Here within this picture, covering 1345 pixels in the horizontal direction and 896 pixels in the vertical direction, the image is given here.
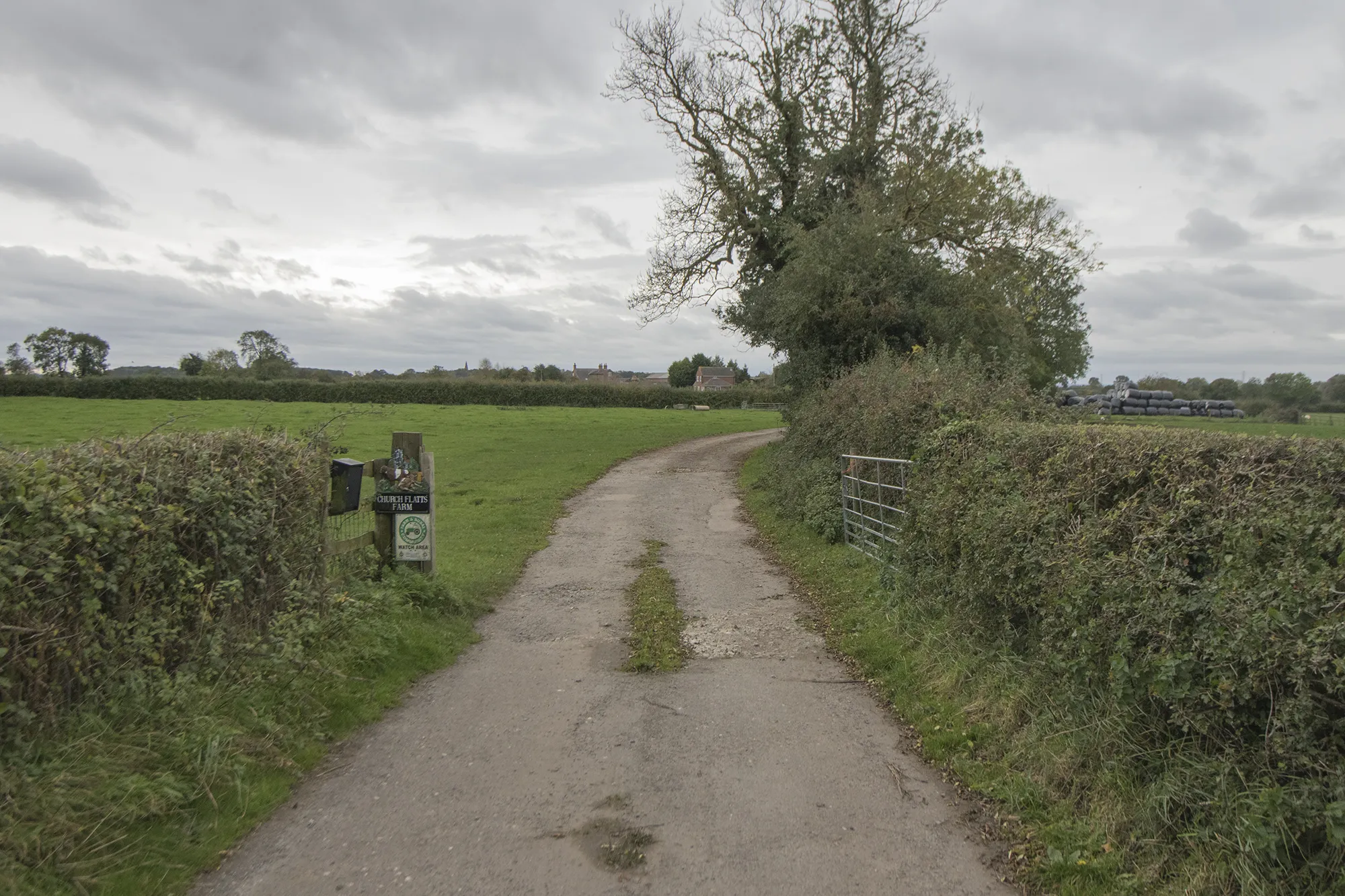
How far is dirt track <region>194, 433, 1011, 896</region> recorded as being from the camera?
390 centimetres

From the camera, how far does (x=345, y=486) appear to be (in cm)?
764

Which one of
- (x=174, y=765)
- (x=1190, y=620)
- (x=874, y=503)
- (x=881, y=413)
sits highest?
(x=881, y=413)

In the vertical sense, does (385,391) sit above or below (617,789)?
above

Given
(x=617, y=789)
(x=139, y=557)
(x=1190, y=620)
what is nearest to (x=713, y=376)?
(x=617, y=789)

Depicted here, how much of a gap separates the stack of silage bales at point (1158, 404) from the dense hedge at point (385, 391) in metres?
19.3

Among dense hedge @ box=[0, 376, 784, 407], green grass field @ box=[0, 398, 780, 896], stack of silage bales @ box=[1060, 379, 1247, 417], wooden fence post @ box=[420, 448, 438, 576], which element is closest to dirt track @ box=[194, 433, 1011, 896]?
green grass field @ box=[0, 398, 780, 896]

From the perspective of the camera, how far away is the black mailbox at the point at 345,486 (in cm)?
746

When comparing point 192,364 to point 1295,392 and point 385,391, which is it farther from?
point 1295,392

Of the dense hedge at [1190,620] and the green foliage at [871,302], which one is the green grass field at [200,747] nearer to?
the dense hedge at [1190,620]

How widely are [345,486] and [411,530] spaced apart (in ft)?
3.90

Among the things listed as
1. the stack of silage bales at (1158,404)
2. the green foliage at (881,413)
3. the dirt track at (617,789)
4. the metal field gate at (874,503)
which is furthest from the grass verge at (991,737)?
the stack of silage bales at (1158,404)

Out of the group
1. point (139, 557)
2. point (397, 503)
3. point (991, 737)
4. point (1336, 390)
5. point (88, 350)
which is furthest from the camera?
point (88, 350)

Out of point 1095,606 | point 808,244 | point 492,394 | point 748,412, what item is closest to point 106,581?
point 1095,606

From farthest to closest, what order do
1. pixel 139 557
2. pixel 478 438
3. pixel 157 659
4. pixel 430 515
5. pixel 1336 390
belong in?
pixel 478 438 → pixel 1336 390 → pixel 430 515 → pixel 157 659 → pixel 139 557
